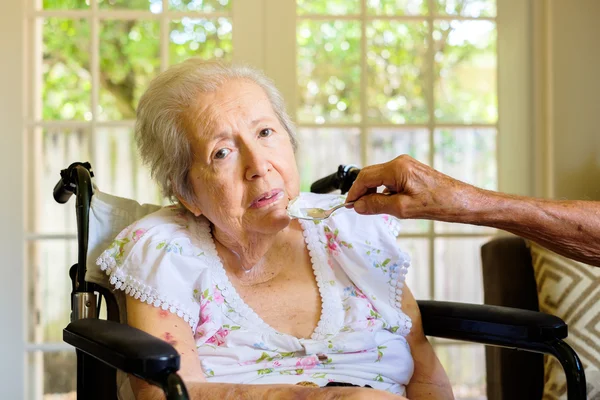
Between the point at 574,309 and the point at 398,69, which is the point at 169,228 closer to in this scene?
the point at 574,309

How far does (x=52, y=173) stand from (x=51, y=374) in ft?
2.46

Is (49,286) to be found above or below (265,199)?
below

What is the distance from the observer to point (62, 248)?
2.86 meters

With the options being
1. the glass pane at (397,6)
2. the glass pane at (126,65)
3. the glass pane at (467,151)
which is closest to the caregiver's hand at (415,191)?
the glass pane at (467,151)

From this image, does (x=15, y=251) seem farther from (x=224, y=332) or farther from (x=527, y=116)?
(x=527, y=116)

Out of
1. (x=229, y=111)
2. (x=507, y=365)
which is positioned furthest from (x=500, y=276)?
(x=229, y=111)

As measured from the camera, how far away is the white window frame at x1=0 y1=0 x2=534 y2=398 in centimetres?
275

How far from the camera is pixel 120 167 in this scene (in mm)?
2875

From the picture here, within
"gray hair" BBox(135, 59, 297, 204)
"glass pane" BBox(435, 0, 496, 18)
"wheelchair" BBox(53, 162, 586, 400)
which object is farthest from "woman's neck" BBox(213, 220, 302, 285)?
"glass pane" BBox(435, 0, 496, 18)

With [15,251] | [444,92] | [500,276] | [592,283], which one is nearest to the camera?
[592,283]

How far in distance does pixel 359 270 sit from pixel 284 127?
1.18ft

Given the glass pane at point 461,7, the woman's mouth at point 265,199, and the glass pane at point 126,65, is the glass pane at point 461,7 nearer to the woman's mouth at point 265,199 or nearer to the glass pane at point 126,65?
the woman's mouth at point 265,199

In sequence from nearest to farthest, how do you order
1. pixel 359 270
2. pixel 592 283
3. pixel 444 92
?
1. pixel 359 270
2. pixel 592 283
3. pixel 444 92

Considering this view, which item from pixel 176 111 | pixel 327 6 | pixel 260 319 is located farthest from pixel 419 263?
pixel 327 6
